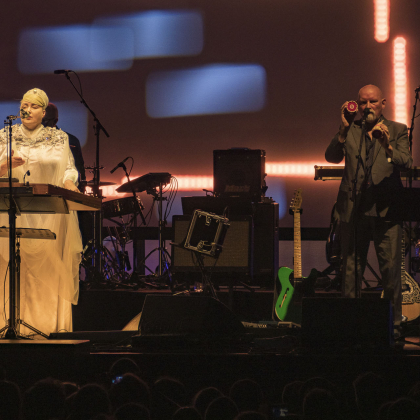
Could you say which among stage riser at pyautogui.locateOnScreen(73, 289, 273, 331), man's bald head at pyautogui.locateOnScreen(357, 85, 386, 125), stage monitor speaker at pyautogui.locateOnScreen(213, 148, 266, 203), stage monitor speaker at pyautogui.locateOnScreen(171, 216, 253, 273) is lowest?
stage riser at pyautogui.locateOnScreen(73, 289, 273, 331)

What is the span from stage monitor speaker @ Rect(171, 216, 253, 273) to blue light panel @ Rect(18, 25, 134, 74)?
3.23 m

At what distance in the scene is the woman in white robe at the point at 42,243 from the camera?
3.72m

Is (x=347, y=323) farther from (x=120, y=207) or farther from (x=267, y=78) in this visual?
(x=267, y=78)

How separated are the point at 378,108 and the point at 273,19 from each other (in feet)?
12.0

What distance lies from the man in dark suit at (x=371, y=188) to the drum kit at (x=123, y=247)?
2.35m

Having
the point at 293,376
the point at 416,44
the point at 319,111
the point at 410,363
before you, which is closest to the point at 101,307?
the point at 293,376

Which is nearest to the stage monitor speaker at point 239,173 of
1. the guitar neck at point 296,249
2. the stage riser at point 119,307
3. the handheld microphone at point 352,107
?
the guitar neck at point 296,249

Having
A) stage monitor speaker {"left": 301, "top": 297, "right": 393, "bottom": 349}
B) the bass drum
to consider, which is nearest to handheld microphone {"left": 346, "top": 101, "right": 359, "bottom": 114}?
stage monitor speaker {"left": 301, "top": 297, "right": 393, "bottom": 349}

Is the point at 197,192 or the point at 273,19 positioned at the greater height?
the point at 273,19

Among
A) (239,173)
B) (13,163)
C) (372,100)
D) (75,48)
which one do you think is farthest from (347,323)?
(75,48)

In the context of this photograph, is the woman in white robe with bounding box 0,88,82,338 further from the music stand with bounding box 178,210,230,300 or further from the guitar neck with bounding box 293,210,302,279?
the guitar neck with bounding box 293,210,302,279

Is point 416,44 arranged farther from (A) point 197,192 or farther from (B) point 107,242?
(B) point 107,242

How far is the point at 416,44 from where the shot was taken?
6414mm

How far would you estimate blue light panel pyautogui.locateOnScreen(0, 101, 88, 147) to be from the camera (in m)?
7.05
